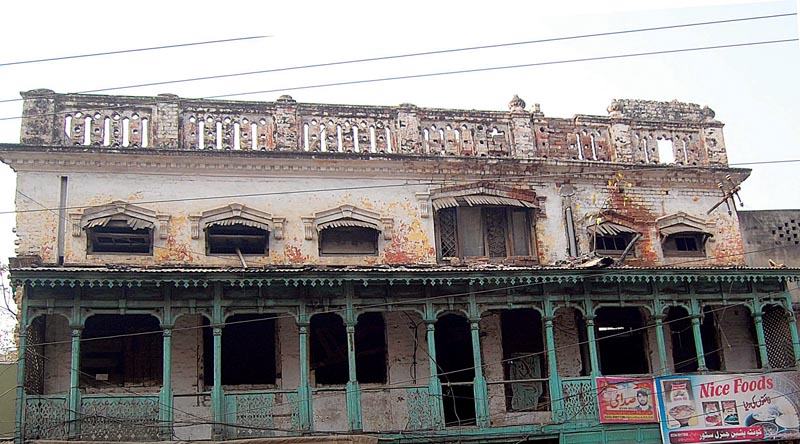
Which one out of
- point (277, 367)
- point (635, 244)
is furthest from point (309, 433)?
point (635, 244)

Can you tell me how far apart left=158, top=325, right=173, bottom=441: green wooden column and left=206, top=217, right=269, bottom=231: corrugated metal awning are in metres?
2.81

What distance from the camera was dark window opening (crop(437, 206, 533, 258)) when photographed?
19.4 meters

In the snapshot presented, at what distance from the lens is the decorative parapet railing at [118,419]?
15000mm

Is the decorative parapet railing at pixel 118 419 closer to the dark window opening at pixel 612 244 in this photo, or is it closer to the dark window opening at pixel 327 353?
the dark window opening at pixel 327 353

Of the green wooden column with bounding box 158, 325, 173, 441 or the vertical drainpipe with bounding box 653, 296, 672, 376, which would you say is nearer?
the green wooden column with bounding box 158, 325, 173, 441

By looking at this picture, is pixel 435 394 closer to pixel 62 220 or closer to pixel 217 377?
pixel 217 377

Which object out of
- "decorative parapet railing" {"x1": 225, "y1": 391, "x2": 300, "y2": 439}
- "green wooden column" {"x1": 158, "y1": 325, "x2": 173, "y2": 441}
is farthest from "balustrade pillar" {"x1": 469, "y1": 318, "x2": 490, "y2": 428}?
"green wooden column" {"x1": 158, "y1": 325, "x2": 173, "y2": 441}

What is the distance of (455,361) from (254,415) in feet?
16.3

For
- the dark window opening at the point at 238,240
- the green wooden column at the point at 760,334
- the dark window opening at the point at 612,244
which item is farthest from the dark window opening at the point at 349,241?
the green wooden column at the point at 760,334

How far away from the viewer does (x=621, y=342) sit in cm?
1992

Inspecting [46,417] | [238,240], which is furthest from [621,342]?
[46,417]

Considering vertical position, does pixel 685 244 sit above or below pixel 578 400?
above

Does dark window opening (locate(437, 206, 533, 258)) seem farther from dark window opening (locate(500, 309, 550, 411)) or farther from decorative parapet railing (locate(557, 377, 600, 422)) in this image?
decorative parapet railing (locate(557, 377, 600, 422))

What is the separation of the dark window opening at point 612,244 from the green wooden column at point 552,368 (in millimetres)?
2962
